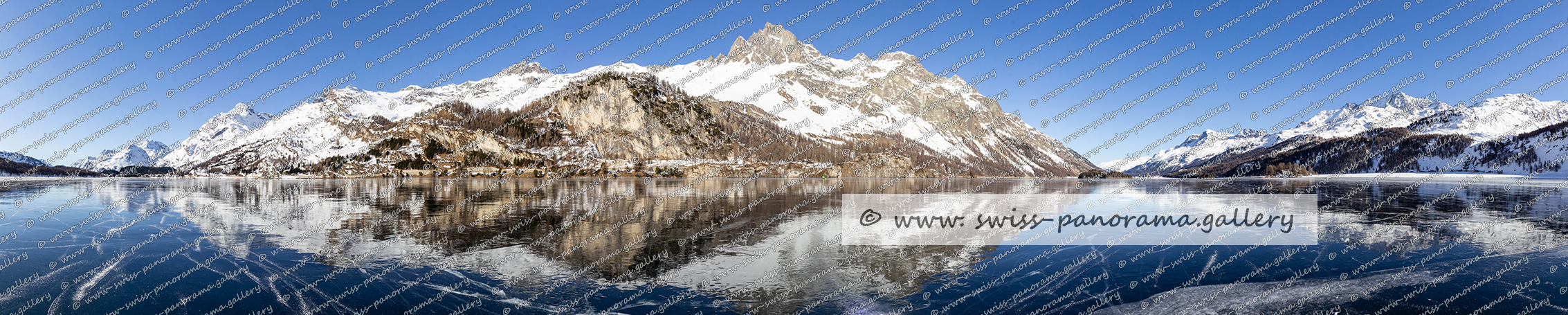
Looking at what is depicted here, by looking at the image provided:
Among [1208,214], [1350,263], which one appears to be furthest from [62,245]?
[1208,214]

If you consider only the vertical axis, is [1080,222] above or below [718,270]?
below

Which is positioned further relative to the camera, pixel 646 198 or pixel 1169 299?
pixel 646 198

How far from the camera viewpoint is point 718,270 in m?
15.7

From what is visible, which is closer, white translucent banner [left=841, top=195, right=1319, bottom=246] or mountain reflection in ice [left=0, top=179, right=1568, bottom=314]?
mountain reflection in ice [left=0, top=179, right=1568, bottom=314]

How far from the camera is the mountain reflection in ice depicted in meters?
12.2

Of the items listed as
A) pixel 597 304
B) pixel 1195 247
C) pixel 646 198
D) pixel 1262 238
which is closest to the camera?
pixel 597 304

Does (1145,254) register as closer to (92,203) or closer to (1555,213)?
(1555,213)

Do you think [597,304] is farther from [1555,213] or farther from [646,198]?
[1555,213]

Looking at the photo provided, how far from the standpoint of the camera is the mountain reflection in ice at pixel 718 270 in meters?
12.2

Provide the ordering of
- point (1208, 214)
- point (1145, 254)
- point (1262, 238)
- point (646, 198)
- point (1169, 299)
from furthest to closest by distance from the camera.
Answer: point (646, 198) < point (1208, 214) < point (1262, 238) < point (1145, 254) < point (1169, 299)

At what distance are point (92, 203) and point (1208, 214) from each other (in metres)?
64.2

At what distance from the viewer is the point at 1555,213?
3134 cm

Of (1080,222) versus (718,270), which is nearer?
(718,270)

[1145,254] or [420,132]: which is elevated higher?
[420,132]
